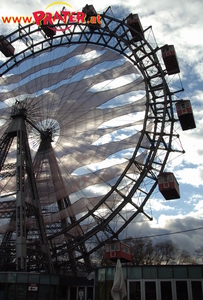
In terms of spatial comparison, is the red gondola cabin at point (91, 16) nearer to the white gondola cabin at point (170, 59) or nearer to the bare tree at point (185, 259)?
the white gondola cabin at point (170, 59)

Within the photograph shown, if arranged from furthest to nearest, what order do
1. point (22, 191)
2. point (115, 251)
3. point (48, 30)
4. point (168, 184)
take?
point (48, 30) → point (168, 184) → point (22, 191) → point (115, 251)

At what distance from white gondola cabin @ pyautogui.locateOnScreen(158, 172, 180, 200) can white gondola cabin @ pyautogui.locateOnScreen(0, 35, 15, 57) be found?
2412 cm

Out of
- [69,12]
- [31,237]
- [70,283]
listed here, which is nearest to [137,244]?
[31,237]

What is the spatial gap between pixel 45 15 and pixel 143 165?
70.2 ft

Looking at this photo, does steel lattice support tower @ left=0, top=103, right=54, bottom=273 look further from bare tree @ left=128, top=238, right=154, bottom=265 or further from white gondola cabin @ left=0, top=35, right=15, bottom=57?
bare tree @ left=128, top=238, right=154, bottom=265

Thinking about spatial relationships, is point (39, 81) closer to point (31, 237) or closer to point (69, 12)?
point (69, 12)

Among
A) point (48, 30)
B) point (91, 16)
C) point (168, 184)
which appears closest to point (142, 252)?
point (168, 184)

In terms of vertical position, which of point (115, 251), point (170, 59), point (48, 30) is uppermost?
point (48, 30)

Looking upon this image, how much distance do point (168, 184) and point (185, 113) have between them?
7194 millimetres

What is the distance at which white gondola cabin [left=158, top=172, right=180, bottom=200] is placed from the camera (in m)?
26.8

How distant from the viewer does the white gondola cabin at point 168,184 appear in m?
26.8

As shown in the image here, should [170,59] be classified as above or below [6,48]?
A: below

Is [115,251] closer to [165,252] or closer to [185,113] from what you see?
Answer: [185,113]

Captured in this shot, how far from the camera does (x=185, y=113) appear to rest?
2973 cm
